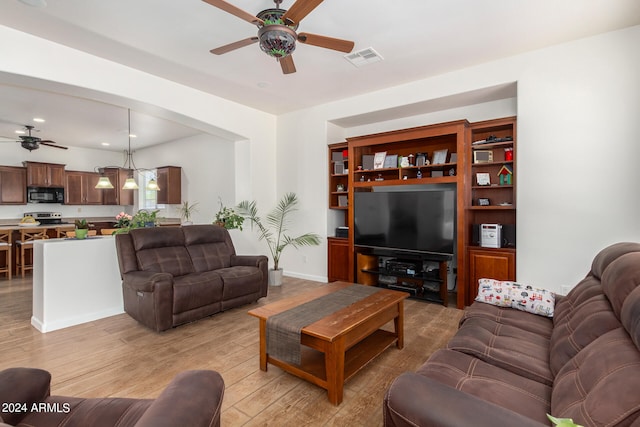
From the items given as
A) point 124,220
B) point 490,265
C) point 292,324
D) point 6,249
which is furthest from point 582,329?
point 6,249

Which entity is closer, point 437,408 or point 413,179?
point 437,408

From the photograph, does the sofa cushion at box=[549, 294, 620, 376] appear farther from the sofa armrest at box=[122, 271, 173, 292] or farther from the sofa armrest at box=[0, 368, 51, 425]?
the sofa armrest at box=[122, 271, 173, 292]

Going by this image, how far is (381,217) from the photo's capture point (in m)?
4.50

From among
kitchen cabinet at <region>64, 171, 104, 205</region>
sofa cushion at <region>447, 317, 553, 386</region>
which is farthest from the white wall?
kitchen cabinet at <region>64, 171, 104, 205</region>

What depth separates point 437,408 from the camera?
3.48 ft

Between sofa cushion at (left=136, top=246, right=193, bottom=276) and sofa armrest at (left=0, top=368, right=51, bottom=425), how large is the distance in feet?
7.67

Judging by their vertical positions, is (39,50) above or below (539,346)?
above

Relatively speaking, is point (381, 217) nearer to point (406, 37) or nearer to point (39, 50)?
point (406, 37)

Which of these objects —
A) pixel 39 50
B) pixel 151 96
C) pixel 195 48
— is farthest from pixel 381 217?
pixel 39 50

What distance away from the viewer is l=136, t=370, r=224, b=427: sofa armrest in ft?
2.87

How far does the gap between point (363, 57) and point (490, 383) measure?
3.31m

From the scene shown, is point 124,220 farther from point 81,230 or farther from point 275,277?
point 275,277

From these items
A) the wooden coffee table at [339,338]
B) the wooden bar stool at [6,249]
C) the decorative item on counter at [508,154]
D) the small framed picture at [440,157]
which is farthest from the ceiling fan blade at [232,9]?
the wooden bar stool at [6,249]

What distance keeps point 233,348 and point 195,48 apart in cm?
308
